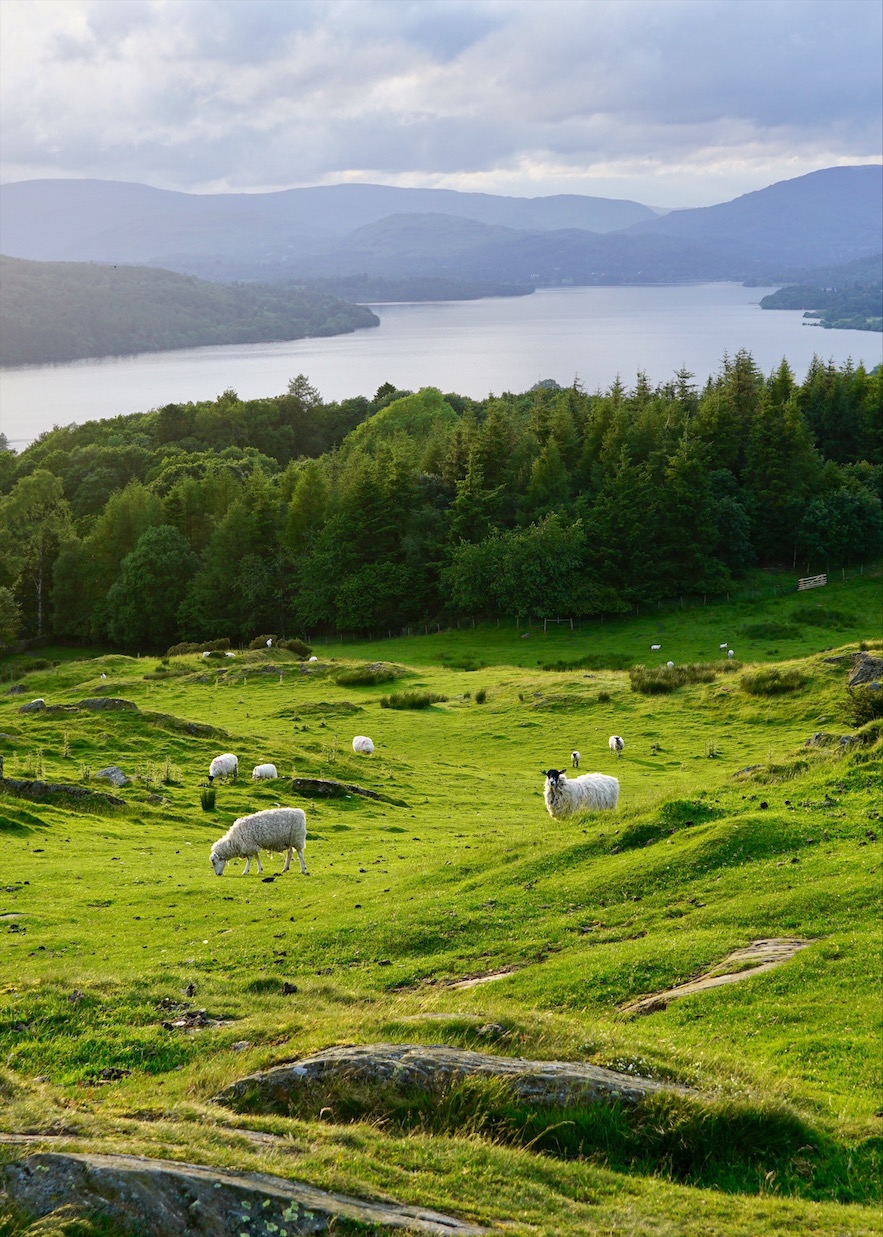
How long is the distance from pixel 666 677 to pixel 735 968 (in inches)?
1336

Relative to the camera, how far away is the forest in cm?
7531

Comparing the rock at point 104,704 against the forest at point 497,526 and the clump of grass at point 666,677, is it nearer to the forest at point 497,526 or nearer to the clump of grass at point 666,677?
the clump of grass at point 666,677

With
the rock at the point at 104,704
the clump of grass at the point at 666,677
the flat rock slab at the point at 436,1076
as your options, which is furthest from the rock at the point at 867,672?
the flat rock slab at the point at 436,1076

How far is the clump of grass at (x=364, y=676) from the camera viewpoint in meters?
51.3

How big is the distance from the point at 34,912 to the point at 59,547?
255 ft

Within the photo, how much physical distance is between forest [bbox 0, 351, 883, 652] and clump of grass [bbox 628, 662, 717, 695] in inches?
927

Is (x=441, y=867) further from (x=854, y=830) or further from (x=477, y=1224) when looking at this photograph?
(x=477, y=1224)

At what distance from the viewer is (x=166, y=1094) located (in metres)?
8.84

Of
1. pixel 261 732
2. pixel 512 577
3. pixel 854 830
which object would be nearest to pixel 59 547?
pixel 512 577

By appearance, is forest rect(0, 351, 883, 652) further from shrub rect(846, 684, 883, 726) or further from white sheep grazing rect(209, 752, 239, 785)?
white sheep grazing rect(209, 752, 239, 785)

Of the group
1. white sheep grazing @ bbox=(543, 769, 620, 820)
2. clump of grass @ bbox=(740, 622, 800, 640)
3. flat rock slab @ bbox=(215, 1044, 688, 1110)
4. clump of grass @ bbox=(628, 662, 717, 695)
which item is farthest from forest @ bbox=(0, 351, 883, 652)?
flat rock slab @ bbox=(215, 1044, 688, 1110)

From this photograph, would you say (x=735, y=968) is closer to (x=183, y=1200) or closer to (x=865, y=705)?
(x=183, y=1200)

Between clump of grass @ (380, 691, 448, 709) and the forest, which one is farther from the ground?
the forest

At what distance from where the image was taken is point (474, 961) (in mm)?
14227
